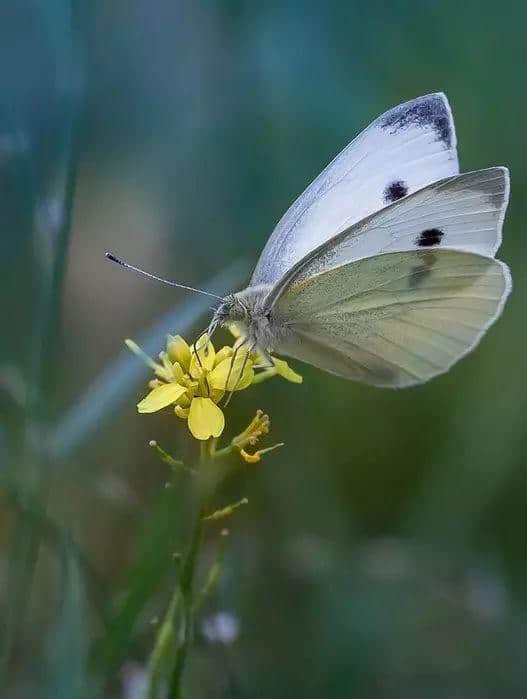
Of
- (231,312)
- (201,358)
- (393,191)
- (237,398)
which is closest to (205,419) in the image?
(201,358)

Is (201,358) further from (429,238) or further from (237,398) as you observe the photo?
(237,398)

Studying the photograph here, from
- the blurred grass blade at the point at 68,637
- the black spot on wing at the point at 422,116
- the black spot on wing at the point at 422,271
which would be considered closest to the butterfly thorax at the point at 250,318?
the black spot on wing at the point at 422,271

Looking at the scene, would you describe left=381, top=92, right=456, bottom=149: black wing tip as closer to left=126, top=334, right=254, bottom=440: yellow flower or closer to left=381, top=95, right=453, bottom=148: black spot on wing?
left=381, top=95, right=453, bottom=148: black spot on wing

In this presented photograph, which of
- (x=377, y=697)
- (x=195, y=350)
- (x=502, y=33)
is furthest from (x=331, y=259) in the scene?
(x=502, y=33)

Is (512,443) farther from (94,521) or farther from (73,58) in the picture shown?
(73,58)

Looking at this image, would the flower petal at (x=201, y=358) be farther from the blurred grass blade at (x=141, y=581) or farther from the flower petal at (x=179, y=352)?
the blurred grass blade at (x=141, y=581)

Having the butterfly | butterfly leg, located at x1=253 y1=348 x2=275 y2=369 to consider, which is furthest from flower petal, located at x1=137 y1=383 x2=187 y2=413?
the butterfly
